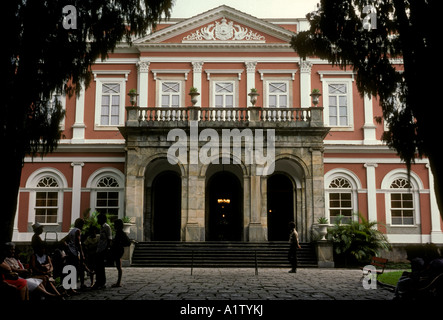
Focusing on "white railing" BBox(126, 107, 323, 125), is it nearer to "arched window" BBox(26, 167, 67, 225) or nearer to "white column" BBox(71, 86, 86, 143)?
"white column" BBox(71, 86, 86, 143)

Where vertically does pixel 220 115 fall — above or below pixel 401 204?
above

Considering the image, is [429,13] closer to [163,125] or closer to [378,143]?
[163,125]

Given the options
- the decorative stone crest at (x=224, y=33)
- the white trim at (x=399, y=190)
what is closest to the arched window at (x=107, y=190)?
the decorative stone crest at (x=224, y=33)

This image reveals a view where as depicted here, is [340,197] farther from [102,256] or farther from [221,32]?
[102,256]

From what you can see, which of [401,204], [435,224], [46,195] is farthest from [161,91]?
[435,224]

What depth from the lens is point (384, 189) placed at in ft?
74.8

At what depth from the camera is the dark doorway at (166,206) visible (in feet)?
75.0

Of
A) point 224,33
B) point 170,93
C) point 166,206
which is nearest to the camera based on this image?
point 166,206

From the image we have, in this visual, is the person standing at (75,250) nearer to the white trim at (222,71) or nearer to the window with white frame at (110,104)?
the window with white frame at (110,104)

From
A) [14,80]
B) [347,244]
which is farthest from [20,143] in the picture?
[347,244]

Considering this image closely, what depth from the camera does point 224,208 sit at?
76.6ft

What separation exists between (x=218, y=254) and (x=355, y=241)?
535cm

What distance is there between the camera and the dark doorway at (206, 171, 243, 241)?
23094mm

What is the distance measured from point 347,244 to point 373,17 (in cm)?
983
